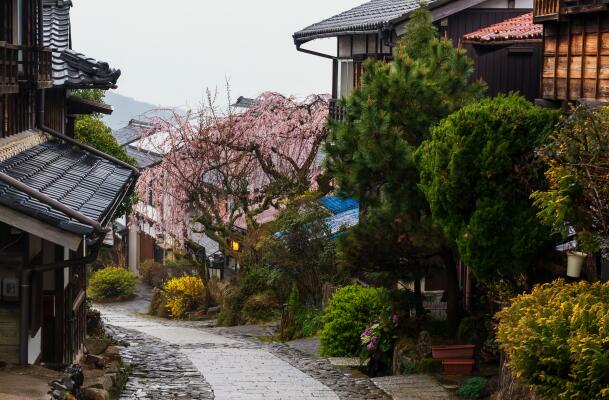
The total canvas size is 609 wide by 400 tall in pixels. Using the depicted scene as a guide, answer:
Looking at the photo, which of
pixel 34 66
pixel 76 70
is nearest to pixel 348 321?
pixel 76 70

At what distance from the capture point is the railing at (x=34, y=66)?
14961 mm

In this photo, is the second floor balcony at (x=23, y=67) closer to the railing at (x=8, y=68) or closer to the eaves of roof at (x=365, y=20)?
the railing at (x=8, y=68)

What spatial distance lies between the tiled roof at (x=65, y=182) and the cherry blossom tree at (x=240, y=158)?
16745mm

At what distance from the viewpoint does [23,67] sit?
15.1 m

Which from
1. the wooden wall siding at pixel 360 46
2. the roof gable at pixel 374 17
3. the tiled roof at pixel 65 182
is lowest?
the tiled roof at pixel 65 182

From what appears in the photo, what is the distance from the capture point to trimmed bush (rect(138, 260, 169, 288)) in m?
45.3

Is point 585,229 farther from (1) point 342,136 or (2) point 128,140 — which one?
(2) point 128,140

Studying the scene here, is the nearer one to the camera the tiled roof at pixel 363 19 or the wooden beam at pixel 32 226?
the wooden beam at pixel 32 226

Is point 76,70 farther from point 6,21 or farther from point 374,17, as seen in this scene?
point 374,17

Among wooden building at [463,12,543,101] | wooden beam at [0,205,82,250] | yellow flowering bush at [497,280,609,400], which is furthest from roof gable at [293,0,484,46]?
wooden beam at [0,205,82,250]

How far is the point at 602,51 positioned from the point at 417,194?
420 cm

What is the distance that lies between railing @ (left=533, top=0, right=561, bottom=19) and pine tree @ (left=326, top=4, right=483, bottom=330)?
2.13 metres

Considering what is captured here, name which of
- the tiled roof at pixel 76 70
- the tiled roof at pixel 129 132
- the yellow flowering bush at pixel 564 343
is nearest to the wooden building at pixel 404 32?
the tiled roof at pixel 76 70

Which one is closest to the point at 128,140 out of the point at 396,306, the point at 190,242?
the point at 190,242
